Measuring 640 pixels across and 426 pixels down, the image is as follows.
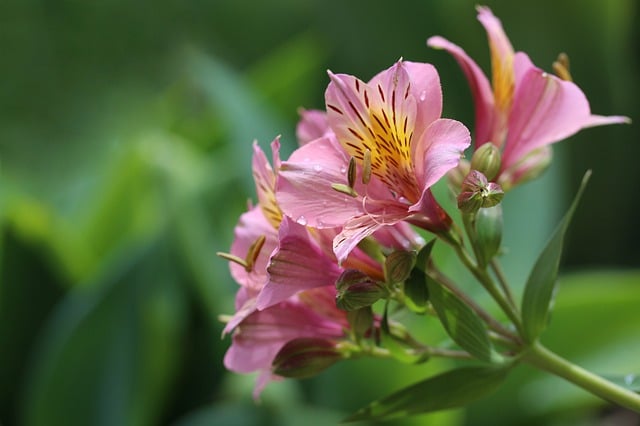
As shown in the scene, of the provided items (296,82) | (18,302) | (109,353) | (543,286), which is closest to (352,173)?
(543,286)

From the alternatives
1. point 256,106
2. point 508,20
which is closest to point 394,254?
point 256,106

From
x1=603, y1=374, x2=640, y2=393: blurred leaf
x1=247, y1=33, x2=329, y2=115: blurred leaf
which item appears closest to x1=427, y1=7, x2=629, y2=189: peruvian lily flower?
x1=603, y1=374, x2=640, y2=393: blurred leaf

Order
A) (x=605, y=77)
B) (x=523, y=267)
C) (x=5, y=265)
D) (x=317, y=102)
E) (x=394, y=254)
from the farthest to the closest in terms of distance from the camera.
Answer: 1. (x=317, y=102)
2. (x=605, y=77)
3. (x=5, y=265)
4. (x=523, y=267)
5. (x=394, y=254)

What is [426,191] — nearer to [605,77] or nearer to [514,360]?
[514,360]

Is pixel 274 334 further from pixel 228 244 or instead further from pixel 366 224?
pixel 228 244

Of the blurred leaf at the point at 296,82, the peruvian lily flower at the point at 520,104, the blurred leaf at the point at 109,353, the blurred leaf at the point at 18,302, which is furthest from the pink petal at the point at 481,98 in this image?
the blurred leaf at the point at 296,82

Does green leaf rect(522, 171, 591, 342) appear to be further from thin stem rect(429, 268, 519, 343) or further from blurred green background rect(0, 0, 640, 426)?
blurred green background rect(0, 0, 640, 426)
